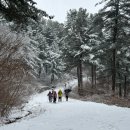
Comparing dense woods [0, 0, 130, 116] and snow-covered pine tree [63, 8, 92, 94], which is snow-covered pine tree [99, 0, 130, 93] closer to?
dense woods [0, 0, 130, 116]

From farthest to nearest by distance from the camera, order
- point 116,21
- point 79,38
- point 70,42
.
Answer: point 70,42
point 79,38
point 116,21

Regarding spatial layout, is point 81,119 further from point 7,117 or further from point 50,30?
point 50,30

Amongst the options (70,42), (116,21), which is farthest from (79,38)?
(116,21)

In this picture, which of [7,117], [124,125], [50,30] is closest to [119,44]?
[7,117]

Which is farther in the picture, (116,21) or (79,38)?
(79,38)

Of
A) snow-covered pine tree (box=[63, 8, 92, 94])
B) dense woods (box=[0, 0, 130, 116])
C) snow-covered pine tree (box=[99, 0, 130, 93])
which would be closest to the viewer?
dense woods (box=[0, 0, 130, 116])

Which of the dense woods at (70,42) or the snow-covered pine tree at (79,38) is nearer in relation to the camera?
the dense woods at (70,42)

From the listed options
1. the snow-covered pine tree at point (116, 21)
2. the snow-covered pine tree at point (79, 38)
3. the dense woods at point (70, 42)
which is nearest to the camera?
the dense woods at point (70, 42)

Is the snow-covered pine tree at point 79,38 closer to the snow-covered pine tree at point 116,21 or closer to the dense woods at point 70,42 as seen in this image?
the dense woods at point 70,42

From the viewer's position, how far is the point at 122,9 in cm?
2844

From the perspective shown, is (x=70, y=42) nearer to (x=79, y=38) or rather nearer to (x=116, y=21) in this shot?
(x=79, y=38)

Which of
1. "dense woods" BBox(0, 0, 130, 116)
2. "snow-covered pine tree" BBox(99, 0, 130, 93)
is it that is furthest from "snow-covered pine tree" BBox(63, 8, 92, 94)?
"snow-covered pine tree" BBox(99, 0, 130, 93)

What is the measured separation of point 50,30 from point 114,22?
47883 mm

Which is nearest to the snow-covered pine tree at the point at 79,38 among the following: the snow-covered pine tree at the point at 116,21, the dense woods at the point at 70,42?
the dense woods at the point at 70,42
